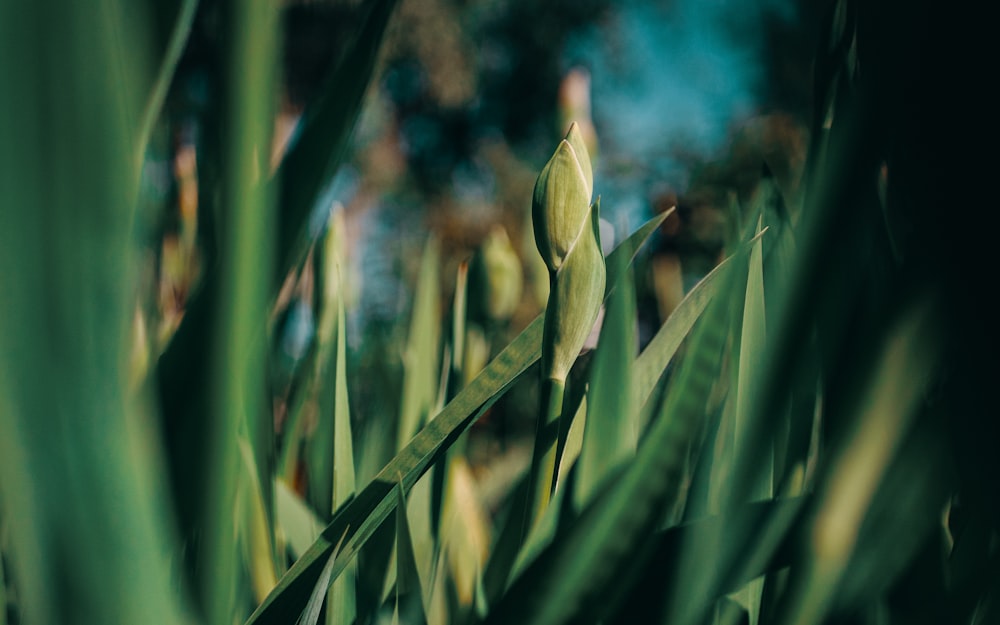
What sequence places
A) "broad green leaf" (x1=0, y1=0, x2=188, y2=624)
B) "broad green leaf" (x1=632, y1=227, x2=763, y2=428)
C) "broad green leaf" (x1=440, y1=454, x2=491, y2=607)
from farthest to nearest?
"broad green leaf" (x1=440, y1=454, x2=491, y2=607) → "broad green leaf" (x1=632, y1=227, x2=763, y2=428) → "broad green leaf" (x1=0, y1=0, x2=188, y2=624)

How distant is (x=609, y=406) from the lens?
151mm

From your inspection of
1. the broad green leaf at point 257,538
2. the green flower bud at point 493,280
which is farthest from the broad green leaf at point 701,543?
the green flower bud at point 493,280

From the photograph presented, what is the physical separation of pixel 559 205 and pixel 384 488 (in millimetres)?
80

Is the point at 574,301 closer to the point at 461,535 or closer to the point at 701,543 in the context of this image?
the point at 701,543

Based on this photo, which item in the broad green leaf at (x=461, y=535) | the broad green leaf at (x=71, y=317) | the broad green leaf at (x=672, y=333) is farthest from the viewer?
the broad green leaf at (x=461, y=535)

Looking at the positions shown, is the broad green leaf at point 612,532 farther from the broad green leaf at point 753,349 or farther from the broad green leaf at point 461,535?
Result: the broad green leaf at point 461,535

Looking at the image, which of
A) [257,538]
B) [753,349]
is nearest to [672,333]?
[753,349]

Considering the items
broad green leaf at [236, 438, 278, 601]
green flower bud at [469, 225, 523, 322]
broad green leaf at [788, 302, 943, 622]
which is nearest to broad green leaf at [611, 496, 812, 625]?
broad green leaf at [788, 302, 943, 622]

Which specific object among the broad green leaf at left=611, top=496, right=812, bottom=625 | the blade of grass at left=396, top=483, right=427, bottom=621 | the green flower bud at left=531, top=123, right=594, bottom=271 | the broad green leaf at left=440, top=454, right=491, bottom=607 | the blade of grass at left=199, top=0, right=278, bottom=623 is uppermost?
the blade of grass at left=199, top=0, right=278, bottom=623

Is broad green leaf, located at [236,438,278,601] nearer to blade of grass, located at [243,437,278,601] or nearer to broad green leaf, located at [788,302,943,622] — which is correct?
blade of grass, located at [243,437,278,601]

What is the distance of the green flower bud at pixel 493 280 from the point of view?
0.36 m

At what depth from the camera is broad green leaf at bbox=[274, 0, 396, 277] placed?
5.1 inches

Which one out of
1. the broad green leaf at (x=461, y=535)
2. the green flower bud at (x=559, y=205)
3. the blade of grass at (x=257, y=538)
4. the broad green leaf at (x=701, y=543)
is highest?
the green flower bud at (x=559, y=205)

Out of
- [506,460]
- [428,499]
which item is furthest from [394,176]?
[428,499]
